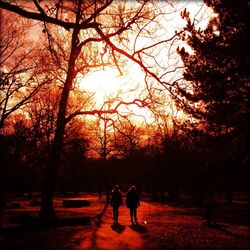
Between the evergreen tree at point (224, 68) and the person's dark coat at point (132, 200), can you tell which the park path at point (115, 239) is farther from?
the evergreen tree at point (224, 68)

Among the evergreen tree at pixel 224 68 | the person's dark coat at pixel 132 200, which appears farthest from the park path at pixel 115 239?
the evergreen tree at pixel 224 68

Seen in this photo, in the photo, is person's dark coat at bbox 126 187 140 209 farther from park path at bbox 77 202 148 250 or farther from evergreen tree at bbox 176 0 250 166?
evergreen tree at bbox 176 0 250 166

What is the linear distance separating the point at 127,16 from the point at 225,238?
9.04 meters

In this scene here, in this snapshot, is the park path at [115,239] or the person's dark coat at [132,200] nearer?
the park path at [115,239]

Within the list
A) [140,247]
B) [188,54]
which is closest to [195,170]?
[188,54]

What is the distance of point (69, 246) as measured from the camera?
10562 mm

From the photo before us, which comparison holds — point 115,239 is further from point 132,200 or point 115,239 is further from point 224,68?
point 224,68

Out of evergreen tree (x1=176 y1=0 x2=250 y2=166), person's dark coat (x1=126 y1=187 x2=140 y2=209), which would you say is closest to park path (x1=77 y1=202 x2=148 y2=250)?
person's dark coat (x1=126 y1=187 x2=140 y2=209)

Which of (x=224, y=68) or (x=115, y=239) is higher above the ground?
(x=224, y=68)

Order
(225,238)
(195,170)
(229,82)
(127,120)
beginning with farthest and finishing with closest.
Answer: (195,170)
(229,82)
(127,120)
(225,238)

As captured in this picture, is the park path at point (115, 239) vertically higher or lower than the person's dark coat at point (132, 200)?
lower

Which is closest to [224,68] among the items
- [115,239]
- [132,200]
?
[132,200]

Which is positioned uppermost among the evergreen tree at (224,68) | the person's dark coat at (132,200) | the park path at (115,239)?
the evergreen tree at (224,68)

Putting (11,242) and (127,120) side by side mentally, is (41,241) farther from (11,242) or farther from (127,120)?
Result: (127,120)
